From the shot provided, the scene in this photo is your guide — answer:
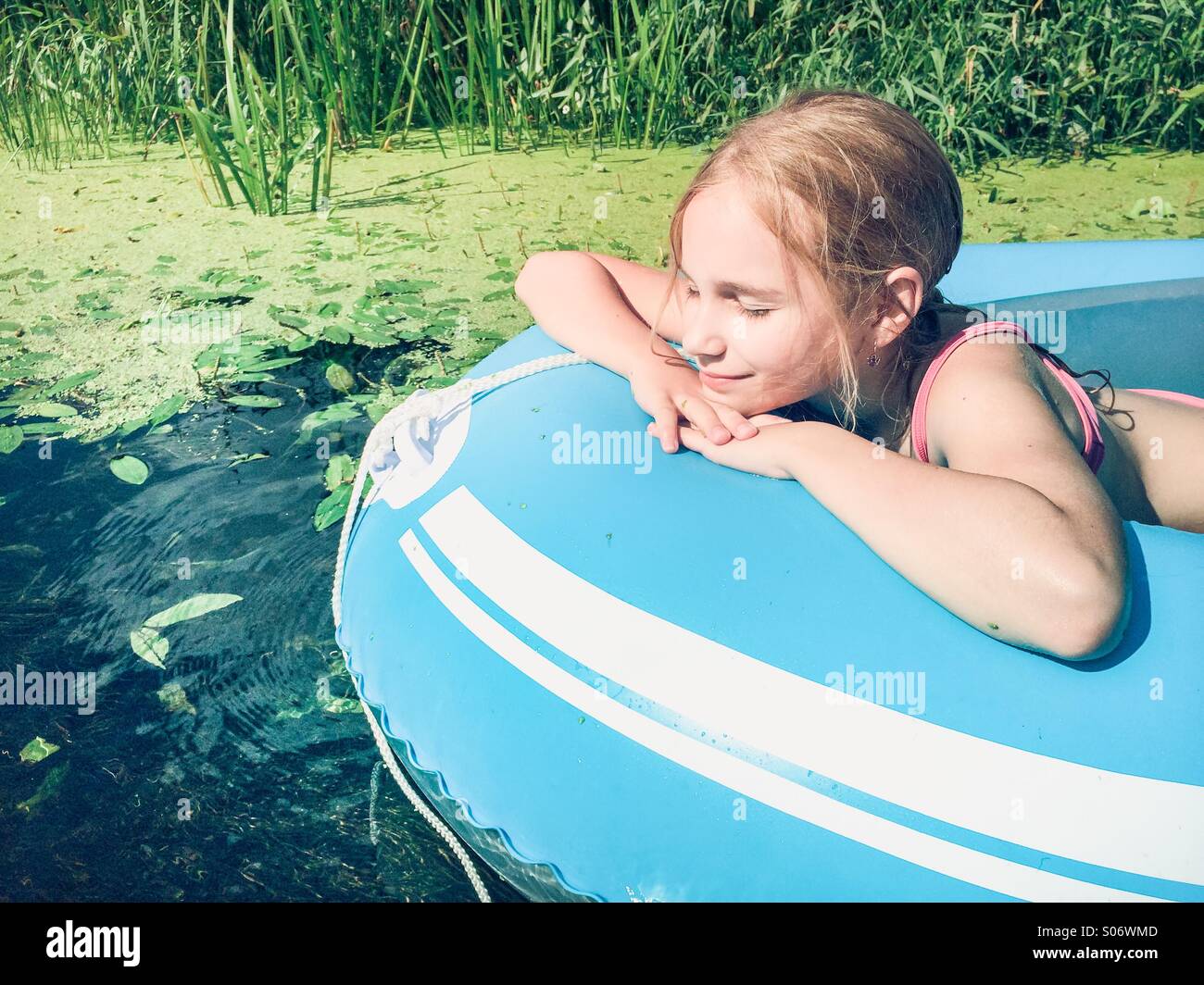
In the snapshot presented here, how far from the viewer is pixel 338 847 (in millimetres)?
1518

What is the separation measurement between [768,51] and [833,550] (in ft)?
10.5

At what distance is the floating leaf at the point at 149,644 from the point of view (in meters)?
1.81

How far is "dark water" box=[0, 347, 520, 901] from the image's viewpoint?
58.6 inches

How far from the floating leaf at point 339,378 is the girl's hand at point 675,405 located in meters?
1.17

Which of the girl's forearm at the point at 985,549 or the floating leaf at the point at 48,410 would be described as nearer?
the girl's forearm at the point at 985,549

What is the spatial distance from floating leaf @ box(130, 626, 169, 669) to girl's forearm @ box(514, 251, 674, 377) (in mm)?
798

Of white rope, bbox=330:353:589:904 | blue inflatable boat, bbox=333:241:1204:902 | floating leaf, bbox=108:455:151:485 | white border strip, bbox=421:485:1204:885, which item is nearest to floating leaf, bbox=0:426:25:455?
floating leaf, bbox=108:455:151:485

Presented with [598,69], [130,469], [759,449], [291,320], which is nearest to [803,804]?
[759,449]

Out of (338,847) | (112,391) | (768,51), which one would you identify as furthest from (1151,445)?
(768,51)

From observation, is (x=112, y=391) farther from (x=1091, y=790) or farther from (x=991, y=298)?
(x=1091, y=790)

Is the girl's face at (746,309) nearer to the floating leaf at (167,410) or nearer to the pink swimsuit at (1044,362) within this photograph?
the pink swimsuit at (1044,362)

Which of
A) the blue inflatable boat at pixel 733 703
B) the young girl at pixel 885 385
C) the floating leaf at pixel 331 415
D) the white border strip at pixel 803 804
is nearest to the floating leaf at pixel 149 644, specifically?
the blue inflatable boat at pixel 733 703

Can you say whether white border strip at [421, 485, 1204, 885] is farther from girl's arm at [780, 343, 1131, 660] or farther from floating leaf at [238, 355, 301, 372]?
floating leaf at [238, 355, 301, 372]
